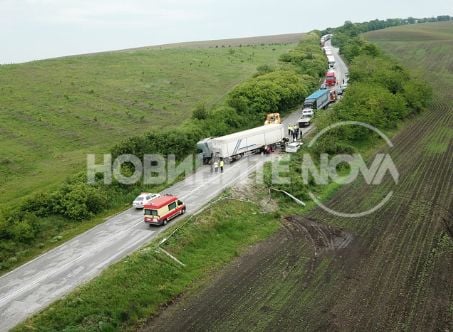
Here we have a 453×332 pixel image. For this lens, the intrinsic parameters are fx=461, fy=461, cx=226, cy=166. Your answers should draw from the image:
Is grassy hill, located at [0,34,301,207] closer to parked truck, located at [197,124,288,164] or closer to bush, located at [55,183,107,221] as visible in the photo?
bush, located at [55,183,107,221]

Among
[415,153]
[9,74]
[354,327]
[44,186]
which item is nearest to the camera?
[354,327]

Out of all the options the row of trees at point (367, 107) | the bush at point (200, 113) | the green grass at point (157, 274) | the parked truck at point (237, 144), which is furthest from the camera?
the bush at point (200, 113)

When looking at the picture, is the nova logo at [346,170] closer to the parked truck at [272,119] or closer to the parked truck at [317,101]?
the parked truck at [272,119]

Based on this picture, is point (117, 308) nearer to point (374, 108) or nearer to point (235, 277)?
point (235, 277)

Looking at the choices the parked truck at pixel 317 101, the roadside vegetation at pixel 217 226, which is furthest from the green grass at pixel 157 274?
the parked truck at pixel 317 101

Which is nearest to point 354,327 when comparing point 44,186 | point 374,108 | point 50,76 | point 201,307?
point 201,307

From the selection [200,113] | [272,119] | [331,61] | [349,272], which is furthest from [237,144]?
[331,61]
